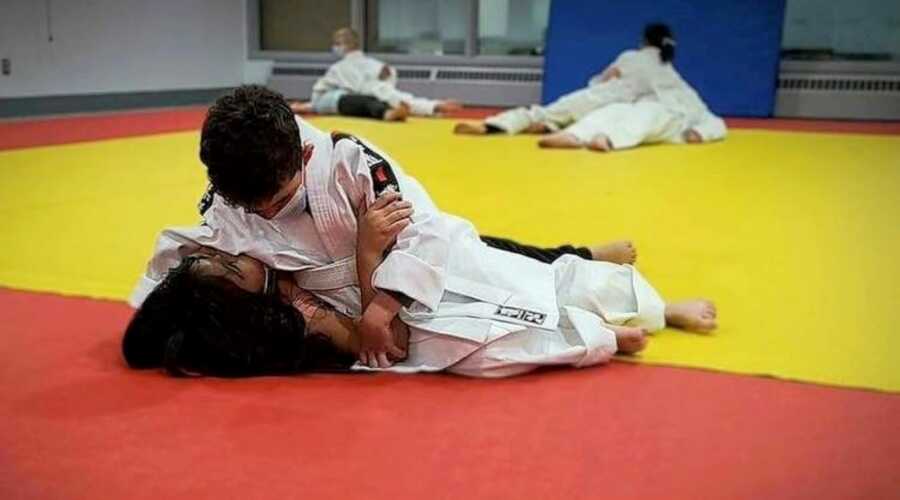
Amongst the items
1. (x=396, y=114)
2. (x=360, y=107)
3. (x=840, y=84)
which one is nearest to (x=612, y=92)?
(x=396, y=114)

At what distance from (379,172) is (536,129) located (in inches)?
209

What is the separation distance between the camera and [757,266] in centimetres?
289

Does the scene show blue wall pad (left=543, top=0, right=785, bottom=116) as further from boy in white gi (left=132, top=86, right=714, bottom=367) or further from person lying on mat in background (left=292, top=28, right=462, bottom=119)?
boy in white gi (left=132, top=86, right=714, bottom=367)

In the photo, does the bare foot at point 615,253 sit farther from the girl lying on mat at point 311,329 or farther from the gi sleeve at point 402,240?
the gi sleeve at point 402,240

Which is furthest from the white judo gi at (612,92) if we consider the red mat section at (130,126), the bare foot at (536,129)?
the red mat section at (130,126)

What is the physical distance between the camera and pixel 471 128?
679 centimetres

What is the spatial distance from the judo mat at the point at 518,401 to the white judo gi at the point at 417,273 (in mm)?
64

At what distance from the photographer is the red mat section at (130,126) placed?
623cm

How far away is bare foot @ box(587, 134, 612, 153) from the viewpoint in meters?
5.93

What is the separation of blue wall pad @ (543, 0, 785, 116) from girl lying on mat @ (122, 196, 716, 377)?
6996 millimetres

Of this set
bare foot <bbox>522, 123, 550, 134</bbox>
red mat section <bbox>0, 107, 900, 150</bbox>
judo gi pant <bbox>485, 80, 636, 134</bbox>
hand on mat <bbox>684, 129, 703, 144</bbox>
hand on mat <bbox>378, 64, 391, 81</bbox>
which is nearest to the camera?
red mat section <bbox>0, 107, 900, 150</bbox>

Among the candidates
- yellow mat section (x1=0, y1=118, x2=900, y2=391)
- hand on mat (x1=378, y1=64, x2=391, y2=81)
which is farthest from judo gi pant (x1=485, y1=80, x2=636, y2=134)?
hand on mat (x1=378, y1=64, x2=391, y2=81)

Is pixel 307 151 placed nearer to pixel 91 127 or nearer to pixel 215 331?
pixel 215 331

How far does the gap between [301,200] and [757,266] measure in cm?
163
